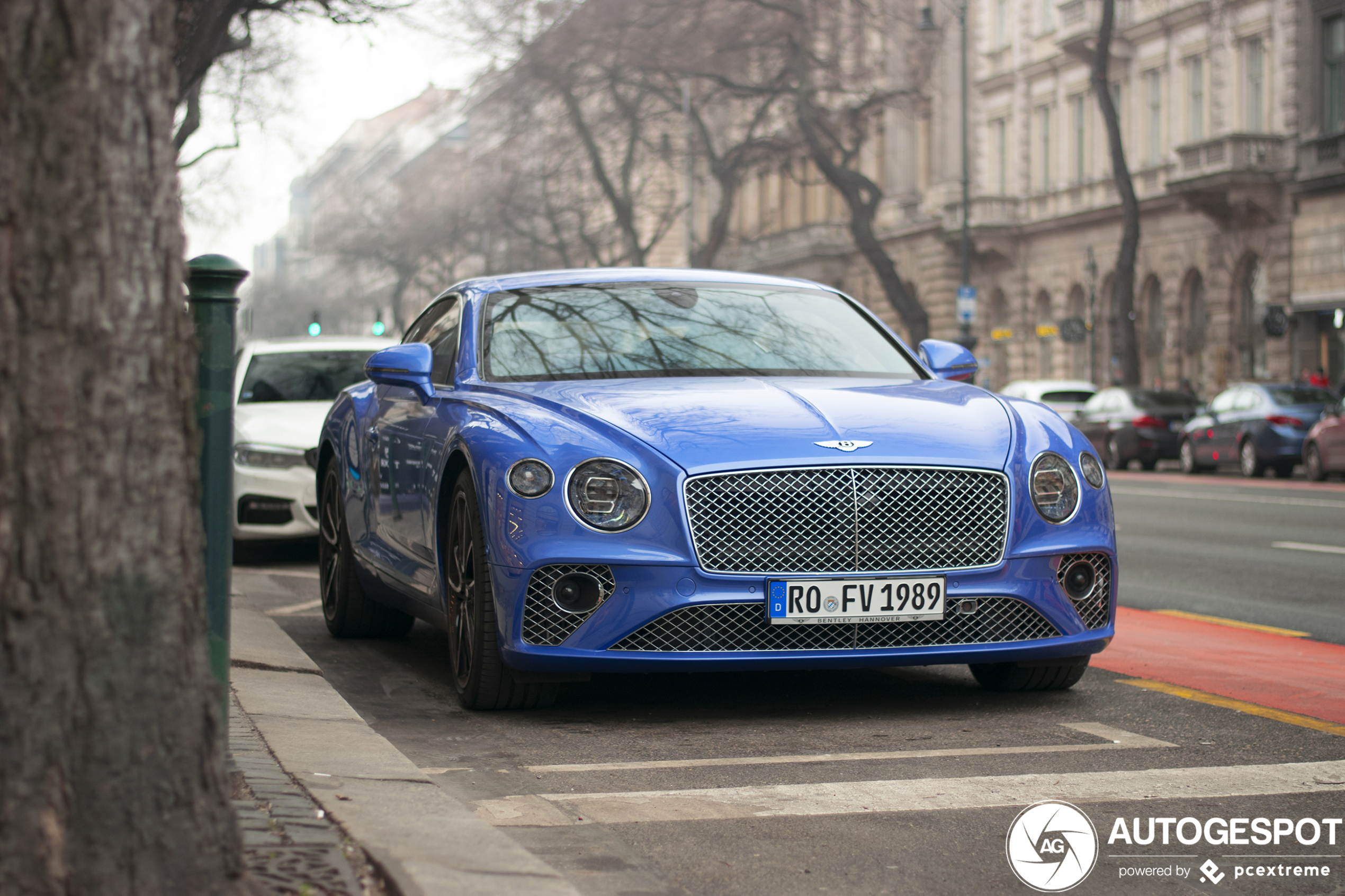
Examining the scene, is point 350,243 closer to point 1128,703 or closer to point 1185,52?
point 1185,52

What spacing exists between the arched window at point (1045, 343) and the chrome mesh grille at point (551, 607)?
4382cm

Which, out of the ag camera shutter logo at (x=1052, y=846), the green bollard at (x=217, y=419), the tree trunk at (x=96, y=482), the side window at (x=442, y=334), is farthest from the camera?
the side window at (x=442, y=334)

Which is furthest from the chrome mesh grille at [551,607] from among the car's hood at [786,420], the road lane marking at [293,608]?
the road lane marking at [293,608]

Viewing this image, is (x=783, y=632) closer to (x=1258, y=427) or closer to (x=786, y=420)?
(x=786, y=420)

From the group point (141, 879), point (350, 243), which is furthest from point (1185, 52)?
point (141, 879)

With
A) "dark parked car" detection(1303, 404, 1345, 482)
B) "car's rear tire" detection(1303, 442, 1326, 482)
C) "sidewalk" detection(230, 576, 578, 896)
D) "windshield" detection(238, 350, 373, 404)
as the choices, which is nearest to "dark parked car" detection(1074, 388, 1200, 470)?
"dark parked car" detection(1303, 404, 1345, 482)

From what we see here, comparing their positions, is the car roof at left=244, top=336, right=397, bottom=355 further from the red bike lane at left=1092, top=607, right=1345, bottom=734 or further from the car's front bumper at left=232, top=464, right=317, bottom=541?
the red bike lane at left=1092, top=607, right=1345, bottom=734

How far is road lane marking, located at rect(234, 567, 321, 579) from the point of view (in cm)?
1108

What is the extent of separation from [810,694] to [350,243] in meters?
64.2

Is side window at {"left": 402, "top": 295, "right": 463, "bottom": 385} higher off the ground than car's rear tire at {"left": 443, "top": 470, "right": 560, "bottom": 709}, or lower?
higher

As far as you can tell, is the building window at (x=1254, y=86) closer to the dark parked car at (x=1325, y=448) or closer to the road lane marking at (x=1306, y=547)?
the dark parked car at (x=1325, y=448)

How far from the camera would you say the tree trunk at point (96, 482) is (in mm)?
2648

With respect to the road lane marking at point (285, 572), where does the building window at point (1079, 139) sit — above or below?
above

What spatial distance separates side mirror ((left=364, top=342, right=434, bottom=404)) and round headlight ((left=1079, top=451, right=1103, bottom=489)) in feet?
7.65
